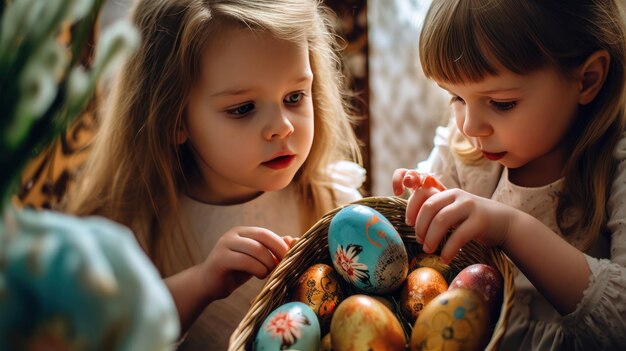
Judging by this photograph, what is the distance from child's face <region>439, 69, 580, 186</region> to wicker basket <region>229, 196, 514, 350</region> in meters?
0.16

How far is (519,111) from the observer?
0.94 meters

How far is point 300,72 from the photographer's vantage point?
1.05 m

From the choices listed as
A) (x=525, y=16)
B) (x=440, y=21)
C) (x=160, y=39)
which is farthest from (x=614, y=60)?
(x=160, y=39)

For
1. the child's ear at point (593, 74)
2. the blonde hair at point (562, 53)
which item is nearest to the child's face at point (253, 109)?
the blonde hair at point (562, 53)

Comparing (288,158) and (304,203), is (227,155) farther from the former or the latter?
(304,203)

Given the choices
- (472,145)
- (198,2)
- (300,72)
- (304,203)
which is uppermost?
(198,2)

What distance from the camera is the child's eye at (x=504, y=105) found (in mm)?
949

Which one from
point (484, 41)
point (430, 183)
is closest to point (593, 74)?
point (484, 41)

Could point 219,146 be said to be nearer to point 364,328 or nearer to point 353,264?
point 353,264

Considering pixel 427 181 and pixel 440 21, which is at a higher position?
pixel 440 21

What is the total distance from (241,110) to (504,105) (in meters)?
0.42

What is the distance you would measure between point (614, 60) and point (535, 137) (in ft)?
0.57

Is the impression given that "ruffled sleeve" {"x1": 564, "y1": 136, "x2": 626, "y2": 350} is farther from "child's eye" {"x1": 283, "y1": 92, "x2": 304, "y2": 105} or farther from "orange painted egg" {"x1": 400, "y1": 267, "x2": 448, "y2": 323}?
"child's eye" {"x1": 283, "y1": 92, "x2": 304, "y2": 105}

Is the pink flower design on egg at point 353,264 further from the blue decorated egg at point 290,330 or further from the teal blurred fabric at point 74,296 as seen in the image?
the teal blurred fabric at point 74,296
